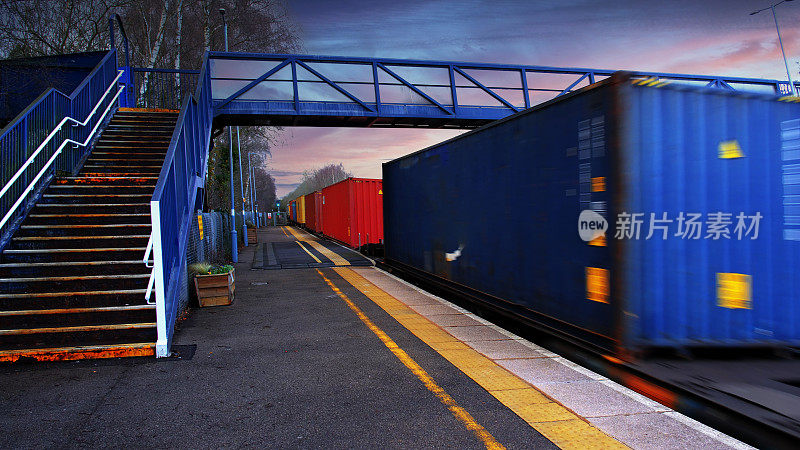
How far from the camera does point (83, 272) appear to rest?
6605 mm

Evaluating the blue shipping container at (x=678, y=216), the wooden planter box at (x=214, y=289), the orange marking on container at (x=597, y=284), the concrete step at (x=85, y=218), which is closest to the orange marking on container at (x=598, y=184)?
the blue shipping container at (x=678, y=216)

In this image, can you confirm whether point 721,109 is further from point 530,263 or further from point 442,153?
point 442,153

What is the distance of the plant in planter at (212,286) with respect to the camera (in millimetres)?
8336

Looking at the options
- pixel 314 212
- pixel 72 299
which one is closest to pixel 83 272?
pixel 72 299

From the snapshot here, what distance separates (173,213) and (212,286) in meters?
2.12

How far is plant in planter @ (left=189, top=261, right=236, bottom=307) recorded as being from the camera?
8336mm

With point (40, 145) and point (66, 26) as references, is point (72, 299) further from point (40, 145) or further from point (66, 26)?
point (66, 26)

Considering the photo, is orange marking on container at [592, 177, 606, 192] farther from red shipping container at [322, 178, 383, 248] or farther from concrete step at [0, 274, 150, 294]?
red shipping container at [322, 178, 383, 248]

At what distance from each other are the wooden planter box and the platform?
61.7 inches

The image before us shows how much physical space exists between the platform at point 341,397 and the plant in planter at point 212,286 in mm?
1572

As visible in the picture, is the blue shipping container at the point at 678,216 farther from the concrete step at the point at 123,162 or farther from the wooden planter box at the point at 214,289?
the concrete step at the point at 123,162

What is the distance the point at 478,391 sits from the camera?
165 inches

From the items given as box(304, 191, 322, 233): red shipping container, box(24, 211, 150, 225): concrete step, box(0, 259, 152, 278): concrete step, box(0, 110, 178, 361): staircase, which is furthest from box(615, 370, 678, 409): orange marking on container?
box(304, 191, 322, 233): red shipping container

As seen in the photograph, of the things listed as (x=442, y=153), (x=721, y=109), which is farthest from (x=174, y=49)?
(x=721, y=109)
